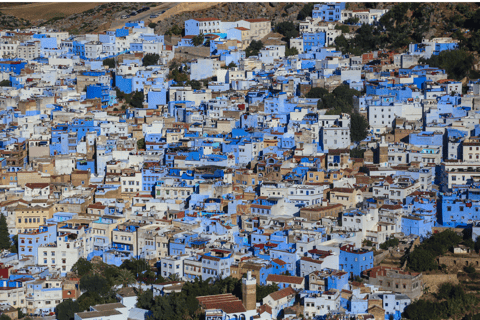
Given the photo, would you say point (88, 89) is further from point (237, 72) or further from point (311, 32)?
point (311, 32)

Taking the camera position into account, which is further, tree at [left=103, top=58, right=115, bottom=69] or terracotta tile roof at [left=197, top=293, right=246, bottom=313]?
tree at [left=103, top=58, right=115, bottom=69]

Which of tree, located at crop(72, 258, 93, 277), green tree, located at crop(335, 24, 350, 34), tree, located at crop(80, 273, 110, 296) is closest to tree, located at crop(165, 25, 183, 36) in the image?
green tree, located at crop(335, 24, 350, 34)

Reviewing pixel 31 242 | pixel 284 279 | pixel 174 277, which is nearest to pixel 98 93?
pixel 31 242

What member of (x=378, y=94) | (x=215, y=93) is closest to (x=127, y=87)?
(x=215, y=93)

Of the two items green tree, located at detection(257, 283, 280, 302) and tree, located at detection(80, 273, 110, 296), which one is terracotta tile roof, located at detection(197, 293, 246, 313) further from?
tree, located at detection(80, 273, 110, 296)

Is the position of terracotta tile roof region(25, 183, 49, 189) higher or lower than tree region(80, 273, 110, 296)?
higher

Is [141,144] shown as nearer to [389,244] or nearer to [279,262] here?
[279,262]
